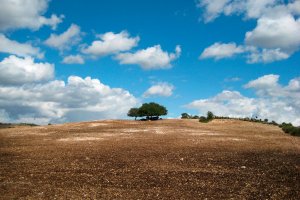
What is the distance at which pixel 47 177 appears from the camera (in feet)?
66.6

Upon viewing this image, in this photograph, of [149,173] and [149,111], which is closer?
[149,173]

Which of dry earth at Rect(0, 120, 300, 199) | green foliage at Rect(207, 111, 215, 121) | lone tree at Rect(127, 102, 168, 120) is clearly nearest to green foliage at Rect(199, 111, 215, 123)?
green foliage at Rect(207, 111, 215, 121)

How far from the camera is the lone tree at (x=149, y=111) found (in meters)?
86.8

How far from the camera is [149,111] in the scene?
3413 inches

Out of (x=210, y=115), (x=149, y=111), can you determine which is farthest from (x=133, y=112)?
(x=210, y=115)

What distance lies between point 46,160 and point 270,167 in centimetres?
1287

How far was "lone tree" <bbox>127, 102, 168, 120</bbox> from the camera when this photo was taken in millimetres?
86812

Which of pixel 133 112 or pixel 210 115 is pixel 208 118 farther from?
pixel 133 112

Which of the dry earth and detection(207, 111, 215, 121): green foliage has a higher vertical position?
detection(207, 111, 215, 121): green foliage

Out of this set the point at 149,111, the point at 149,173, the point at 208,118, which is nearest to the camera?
the point at 149,173

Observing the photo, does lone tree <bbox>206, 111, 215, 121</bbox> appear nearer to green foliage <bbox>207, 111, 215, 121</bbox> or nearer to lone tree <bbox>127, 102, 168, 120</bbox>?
green foliage <bbox>207, 111, 215, 121</bbox>

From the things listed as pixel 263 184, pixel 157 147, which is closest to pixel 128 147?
pixel 157 147

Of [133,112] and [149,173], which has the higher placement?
[133,112]

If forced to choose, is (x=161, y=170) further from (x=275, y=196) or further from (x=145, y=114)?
(x=145, y=114)
